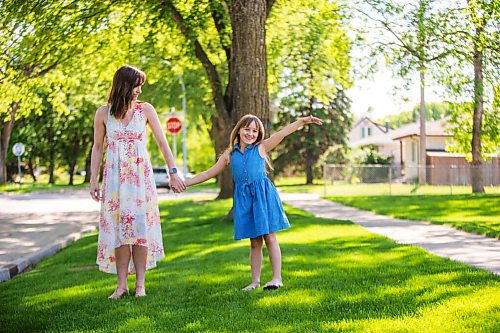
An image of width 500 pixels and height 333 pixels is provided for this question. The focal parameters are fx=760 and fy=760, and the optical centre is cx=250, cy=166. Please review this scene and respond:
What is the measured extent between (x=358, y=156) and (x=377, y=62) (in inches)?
1657

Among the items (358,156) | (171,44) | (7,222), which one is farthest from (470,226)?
(358,156)

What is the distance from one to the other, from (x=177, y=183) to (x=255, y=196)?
2.49 feet

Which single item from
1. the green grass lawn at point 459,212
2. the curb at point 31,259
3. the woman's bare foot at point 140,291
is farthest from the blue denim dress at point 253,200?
the green grass lawn at point 459,212

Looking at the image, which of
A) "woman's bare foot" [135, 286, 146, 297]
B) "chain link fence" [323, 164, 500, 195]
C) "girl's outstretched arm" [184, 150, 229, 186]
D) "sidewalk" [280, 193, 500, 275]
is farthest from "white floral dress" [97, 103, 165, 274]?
"chain link fence" [323, 164, 500, 195]

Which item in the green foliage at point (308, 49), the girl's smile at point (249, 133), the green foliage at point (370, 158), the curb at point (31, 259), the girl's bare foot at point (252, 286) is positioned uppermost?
the green foliage at point (308, 49)

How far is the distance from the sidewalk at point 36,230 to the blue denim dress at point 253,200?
13.3 ft

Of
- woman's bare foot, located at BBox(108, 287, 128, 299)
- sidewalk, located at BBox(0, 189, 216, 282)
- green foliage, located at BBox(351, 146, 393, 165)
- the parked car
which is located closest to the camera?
woman's bare foot, located at BBox(108, 287, 128, 299)

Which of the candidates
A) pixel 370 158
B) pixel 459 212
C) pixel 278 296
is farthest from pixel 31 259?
pixel 370 158

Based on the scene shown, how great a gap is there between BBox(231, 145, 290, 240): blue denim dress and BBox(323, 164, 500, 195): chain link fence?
26393 millimetres

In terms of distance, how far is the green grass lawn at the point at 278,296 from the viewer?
5512mm

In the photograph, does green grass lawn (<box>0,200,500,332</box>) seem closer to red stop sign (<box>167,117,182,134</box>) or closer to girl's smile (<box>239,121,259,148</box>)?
girl's smile (<box>239,121,259,148</box>)

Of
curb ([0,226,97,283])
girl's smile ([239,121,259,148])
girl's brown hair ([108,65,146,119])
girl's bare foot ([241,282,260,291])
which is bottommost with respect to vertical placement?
curb ([0,226,97,283])

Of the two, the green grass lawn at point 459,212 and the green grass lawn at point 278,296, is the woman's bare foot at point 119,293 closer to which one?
the green grass lawn at point 278,296

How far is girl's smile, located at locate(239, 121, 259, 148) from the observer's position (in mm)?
7383
